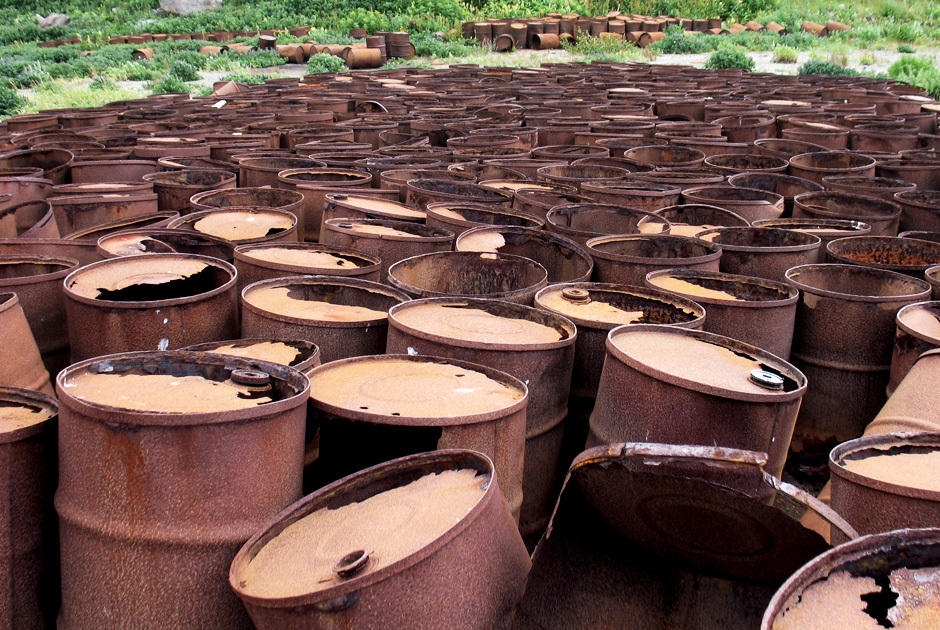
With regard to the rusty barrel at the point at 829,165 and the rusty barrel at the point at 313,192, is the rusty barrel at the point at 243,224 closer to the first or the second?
the rusty barrel at the point at 313,192

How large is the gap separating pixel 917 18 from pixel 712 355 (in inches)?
1528

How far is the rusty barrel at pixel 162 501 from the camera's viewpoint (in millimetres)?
2238

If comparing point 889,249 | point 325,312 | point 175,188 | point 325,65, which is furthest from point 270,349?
point 325,65

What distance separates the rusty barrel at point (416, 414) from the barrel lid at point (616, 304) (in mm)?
918

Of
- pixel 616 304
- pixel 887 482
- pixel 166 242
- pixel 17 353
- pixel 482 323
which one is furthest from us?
pixel 166 242

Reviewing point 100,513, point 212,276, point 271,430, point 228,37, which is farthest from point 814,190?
point 228,37

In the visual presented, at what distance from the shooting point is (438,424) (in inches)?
102

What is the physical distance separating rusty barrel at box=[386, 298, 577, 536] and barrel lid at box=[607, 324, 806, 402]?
0.98 ft

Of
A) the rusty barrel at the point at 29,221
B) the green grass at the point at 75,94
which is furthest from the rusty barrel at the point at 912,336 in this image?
the green grass at the point at 75,94

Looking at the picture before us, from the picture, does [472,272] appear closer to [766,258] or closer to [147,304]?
[766,258]

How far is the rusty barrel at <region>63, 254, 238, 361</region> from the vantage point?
338 cm

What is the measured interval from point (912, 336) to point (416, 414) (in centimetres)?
254

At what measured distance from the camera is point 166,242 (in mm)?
4762

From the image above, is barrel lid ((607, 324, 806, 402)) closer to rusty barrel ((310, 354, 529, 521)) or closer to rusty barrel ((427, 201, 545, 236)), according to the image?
rusty barrel ((310, 354, 529, 521))
